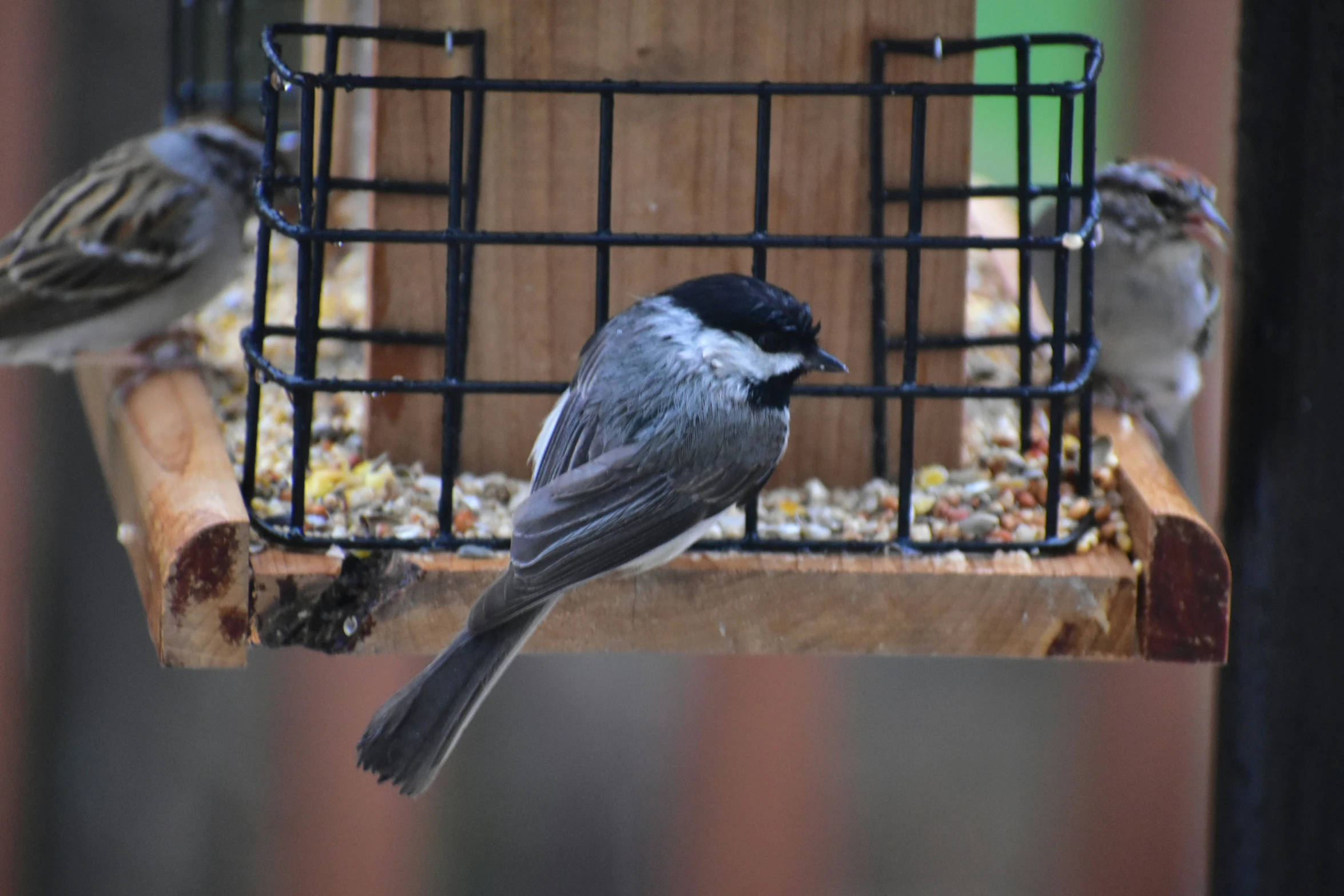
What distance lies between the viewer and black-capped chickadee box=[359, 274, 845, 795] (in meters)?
2.34

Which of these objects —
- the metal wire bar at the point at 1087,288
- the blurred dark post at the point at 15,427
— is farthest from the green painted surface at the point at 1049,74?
the blurred dark post at the point at 15,427

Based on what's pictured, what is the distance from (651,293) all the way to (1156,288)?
1.40m

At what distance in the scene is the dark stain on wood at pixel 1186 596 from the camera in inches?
98.1

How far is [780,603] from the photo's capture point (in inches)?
98.5

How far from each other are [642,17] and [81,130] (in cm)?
218

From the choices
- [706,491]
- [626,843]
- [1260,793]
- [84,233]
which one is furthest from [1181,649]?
[84,233]

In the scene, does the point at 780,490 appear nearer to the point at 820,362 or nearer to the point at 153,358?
the point at 820,362

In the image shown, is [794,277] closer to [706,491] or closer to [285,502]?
[706,491]

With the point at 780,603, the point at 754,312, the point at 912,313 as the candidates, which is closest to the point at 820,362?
the point at 754,312

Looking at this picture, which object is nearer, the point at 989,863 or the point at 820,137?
the point at 820,137

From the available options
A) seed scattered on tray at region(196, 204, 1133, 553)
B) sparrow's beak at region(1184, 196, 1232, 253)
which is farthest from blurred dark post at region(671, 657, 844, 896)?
sparrow's beak at region(1184, 196, 1232, 253)

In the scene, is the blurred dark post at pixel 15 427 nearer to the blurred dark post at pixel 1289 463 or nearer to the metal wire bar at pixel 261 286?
the metal wire bar at pixel 261 286

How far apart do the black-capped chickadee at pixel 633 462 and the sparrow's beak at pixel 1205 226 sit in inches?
65.3

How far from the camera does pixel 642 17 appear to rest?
2943 millimetres
